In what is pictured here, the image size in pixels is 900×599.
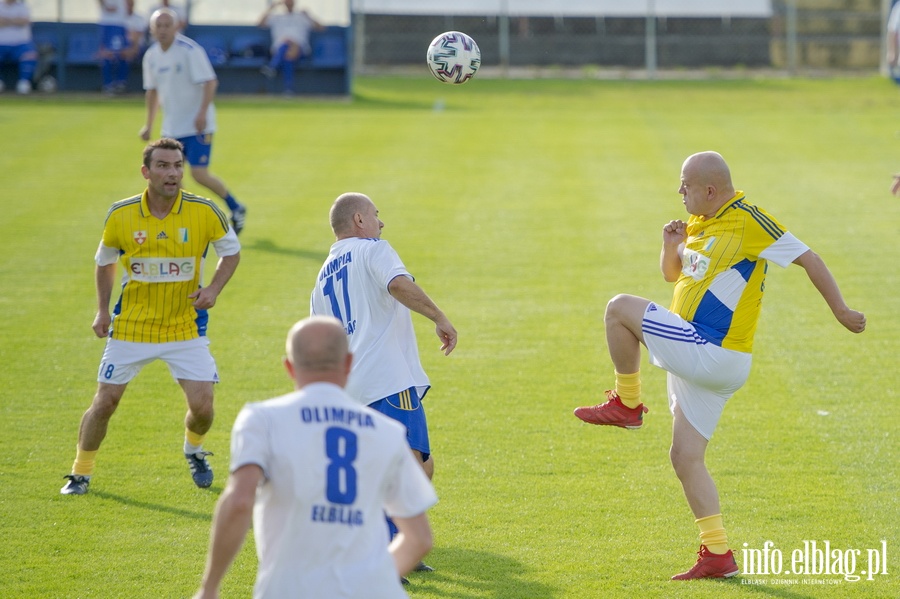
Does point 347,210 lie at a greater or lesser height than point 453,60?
lesser

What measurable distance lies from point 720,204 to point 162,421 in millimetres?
4593

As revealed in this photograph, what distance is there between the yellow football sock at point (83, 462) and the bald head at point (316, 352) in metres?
3.83

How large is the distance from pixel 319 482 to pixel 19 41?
23186 mm

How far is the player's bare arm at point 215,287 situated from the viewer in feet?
22.6

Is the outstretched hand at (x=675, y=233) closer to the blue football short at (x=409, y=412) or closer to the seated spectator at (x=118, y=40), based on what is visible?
the blue football short at (x=409, y=412)

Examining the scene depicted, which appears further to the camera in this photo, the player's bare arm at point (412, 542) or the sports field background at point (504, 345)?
the sports field background at point (504, 345)

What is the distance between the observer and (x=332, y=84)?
25.8 m

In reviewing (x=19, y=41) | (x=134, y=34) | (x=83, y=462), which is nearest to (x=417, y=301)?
(x=83, y=462)

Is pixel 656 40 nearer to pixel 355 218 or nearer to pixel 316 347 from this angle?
pixel 355 218

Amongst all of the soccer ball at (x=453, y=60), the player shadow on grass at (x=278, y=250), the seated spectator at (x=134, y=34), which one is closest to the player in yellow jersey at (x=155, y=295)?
the soccer ball at (x=453, y=60)

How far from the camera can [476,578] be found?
5.89 m

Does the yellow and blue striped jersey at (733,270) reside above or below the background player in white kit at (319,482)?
above

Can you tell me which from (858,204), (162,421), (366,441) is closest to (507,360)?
(162,421)

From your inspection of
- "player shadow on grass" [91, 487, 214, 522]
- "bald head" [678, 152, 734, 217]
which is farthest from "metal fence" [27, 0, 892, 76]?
"bald head" [678, 152, 734, 217]
